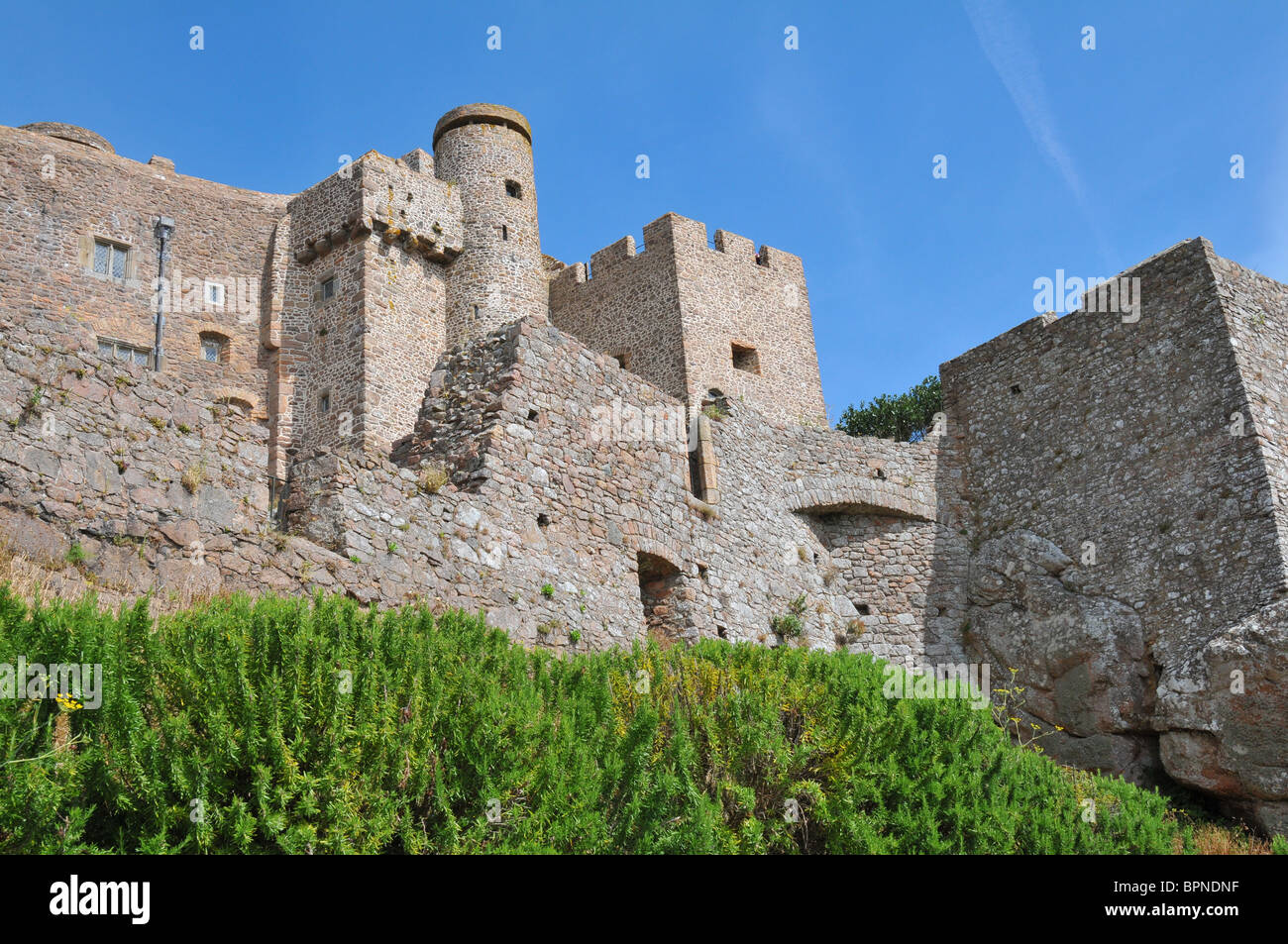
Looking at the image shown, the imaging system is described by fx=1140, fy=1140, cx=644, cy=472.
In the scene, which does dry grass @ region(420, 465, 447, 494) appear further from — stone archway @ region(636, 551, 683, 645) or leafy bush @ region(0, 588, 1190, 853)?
stone archway @ region(636, 551, 683, 645)

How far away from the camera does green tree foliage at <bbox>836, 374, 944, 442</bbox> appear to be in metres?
32.8

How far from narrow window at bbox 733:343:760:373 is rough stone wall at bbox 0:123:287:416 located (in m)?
10.8

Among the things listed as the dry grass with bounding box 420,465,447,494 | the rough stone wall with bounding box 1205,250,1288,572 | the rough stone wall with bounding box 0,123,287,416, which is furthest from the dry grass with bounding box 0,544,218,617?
the rough stone wall with bounding box 0,123,287,416

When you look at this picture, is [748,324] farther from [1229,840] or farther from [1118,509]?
[1229,840]

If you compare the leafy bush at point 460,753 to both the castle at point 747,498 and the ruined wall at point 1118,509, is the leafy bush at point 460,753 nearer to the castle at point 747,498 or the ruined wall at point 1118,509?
the castle at point 747,498

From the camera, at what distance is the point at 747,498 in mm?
15180

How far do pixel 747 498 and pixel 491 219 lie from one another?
48.1 ft

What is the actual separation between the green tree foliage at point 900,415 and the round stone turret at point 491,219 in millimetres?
10602

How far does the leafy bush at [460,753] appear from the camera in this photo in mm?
5062

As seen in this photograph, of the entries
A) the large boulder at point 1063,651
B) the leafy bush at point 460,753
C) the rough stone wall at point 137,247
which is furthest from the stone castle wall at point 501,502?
the rough stone wall at point 137,247

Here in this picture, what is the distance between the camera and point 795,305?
28812mm

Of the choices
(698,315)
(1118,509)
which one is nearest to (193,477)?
(1118,509)

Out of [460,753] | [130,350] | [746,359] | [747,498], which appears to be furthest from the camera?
[746,359]
